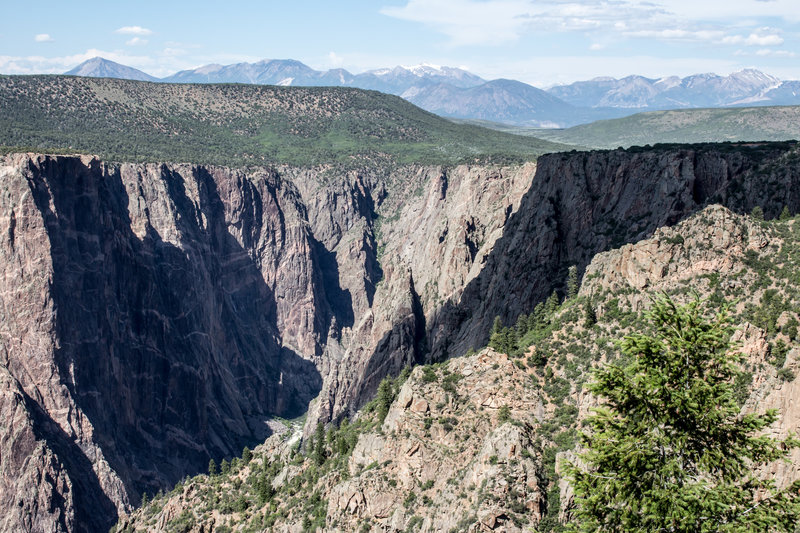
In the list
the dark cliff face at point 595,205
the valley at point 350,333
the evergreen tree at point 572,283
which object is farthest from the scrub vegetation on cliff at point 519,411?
the dark cliff face at point 595,205

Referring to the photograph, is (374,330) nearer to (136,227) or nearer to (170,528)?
(136,227)

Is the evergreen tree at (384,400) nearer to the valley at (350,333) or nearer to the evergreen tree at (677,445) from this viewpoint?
the valley at (350,333)

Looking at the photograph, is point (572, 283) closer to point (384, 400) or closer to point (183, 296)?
point (384, 400)

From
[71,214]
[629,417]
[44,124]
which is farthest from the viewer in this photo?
[44,124]

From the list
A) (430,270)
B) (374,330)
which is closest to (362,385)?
(374,330)

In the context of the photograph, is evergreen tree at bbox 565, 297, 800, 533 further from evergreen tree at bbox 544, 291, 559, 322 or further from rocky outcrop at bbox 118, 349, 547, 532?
evergreen tree at bbox 544, 291, 559, 322

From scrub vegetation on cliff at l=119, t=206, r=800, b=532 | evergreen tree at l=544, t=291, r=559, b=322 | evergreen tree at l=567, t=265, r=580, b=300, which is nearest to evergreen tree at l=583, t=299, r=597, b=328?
scrub vegetation on cliff at l=119, t=206, r=800, b=532

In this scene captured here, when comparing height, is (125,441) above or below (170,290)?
below

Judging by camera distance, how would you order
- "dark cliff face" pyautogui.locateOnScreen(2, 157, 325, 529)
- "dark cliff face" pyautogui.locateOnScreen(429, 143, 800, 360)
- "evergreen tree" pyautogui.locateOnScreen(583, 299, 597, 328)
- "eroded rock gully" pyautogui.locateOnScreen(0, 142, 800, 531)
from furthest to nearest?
"dark cliff face" pyautogui.locateOnScreen(2, 157, 325, 529)
"eroded rock gully" pyautogui.locateOnScreen(0, 142, 800, 531)
"dark cliff face" pyautogui.locateOnScreen(429, 143, 800, 360)
"evergreen tree" pyautogui.locateOnScreen(583, 299, 597, 328)
